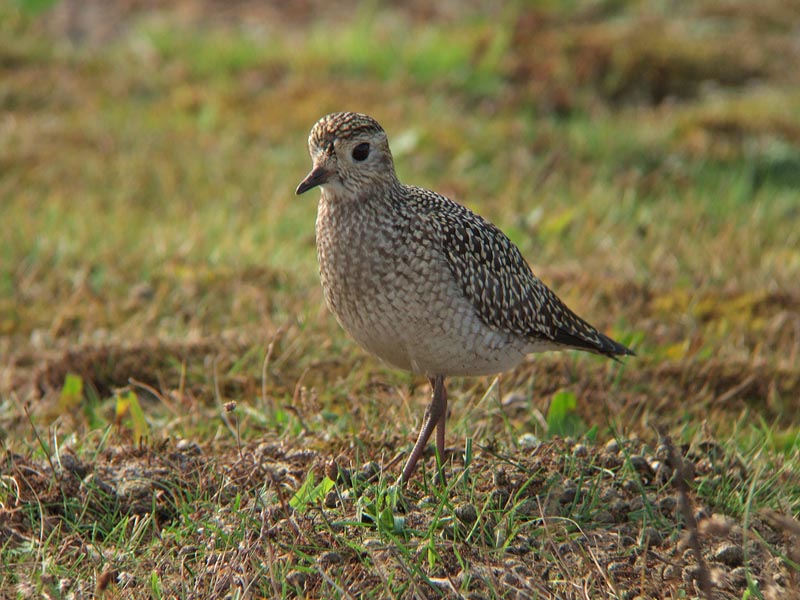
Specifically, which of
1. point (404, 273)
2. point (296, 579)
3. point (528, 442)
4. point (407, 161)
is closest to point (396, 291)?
point (404, 273)

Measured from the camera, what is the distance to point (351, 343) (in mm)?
6422

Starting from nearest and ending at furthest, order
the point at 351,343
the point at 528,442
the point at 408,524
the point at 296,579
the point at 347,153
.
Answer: the point at 296,579
the point at 408,524
the point at 347,153
the point at 528,442
the point at 351,343

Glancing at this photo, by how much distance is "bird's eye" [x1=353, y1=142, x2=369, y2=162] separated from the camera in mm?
4957

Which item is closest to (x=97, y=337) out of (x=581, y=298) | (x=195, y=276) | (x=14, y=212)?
(x=195, y=276)

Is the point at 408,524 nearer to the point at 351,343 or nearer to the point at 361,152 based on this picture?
the point at 361,152

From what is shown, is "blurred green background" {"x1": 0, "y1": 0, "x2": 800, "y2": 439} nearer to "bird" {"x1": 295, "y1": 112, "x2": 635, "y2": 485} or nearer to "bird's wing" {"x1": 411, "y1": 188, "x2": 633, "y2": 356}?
"bird's wing" {"x1": 411, "y1": 188, "x2": 633, "y2": 356}

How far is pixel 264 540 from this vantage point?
414 cm

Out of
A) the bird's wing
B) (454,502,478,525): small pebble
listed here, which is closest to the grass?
(454,502,478,525): small pebble

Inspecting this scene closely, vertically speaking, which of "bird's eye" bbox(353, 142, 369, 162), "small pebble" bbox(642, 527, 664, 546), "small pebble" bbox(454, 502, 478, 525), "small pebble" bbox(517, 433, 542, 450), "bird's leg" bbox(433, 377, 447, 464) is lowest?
"small pebble" bbox(642, 527, 664, 546)

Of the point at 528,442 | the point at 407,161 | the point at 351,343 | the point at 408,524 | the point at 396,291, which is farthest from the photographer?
the point at 407,161

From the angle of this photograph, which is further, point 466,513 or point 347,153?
point 347,153

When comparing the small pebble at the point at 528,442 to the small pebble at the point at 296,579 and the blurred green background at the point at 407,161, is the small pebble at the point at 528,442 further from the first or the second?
the small pebble at the point at 296,579

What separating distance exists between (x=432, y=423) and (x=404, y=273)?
61cm

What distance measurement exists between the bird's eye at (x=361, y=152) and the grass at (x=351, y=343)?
1.10 meters
